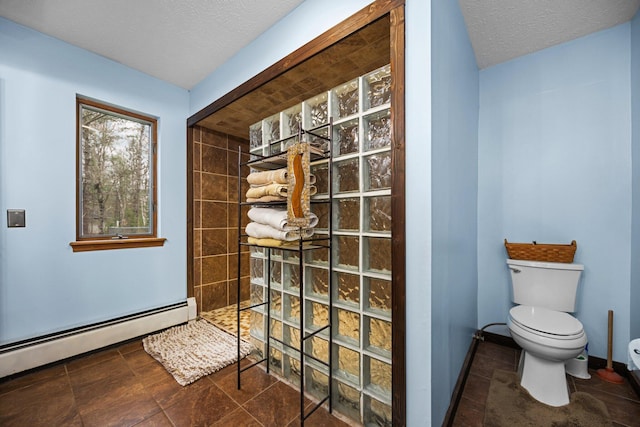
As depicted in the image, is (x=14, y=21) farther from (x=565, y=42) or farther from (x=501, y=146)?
(x=565, y=42)

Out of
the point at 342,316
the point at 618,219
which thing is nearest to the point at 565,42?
the point at 618,219

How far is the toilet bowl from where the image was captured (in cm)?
138

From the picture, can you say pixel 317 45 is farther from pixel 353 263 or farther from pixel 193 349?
pixel 193 349

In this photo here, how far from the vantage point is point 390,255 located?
1.25 m

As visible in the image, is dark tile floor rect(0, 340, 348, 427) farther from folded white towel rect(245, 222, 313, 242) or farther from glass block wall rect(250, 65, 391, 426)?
folded white towel rect(245, 222, 313, 242)

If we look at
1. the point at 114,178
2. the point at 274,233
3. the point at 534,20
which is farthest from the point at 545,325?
the point at 114,178

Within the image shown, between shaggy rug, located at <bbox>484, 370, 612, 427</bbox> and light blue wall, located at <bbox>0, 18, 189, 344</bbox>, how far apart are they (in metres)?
2.76

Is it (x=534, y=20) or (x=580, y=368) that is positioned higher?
(x=534, y=20)

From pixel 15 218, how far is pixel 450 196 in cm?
282

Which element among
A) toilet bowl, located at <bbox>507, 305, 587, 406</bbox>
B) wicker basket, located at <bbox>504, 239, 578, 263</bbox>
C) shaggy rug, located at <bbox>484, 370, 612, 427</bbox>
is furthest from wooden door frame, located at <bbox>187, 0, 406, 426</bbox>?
wicker basket, located at <bbox>504, 239, 578, 263</bbox>

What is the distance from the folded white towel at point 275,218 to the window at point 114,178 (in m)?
1.44

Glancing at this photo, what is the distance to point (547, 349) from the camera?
4.57 feet

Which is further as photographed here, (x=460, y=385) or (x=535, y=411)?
(x=460, y=385)

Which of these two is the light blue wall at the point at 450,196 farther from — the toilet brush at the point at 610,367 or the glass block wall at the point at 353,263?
the toilet brush at the point at 610,367
